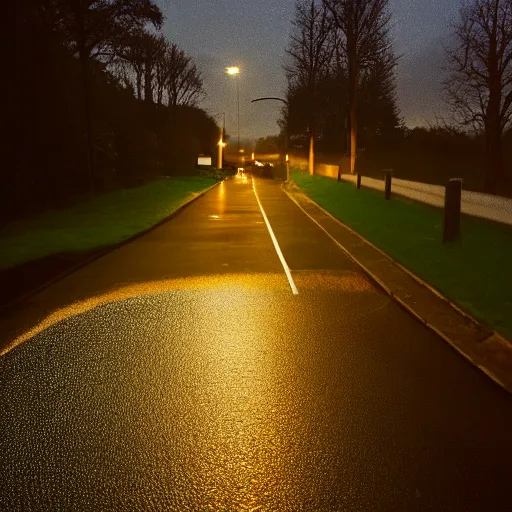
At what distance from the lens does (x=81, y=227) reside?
19.7m

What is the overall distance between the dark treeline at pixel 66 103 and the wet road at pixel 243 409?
1630 cm

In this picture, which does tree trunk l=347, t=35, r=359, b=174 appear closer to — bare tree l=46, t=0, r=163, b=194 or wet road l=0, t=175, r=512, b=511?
bare tree l=46, t=0, r=163, b=194

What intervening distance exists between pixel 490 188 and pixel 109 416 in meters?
33.3

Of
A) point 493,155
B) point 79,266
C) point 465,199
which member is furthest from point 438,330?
point 493,155

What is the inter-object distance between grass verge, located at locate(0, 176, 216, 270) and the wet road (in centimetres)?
493

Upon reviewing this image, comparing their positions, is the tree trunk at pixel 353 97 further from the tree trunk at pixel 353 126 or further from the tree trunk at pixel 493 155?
the tree trunk at pixel 493 155

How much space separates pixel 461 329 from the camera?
785 cm

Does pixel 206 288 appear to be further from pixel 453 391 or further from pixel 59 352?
pixel 453 391

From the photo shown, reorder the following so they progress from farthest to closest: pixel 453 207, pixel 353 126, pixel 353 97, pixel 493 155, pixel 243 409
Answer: pixel 353 97 → pixel 353 126 → pixel 493 155 → pixel 453 207 → pixel 243 409

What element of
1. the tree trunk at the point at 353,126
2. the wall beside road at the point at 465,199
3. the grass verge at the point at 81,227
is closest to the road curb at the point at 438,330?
the wall beside road at the point at 465,199

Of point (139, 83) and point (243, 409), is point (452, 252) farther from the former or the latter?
point (139, 83)

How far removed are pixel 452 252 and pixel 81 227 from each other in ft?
36.9

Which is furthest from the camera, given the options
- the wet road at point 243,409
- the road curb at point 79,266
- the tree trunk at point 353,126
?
the tree trunk at point 353,126

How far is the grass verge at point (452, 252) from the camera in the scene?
9300 mm
